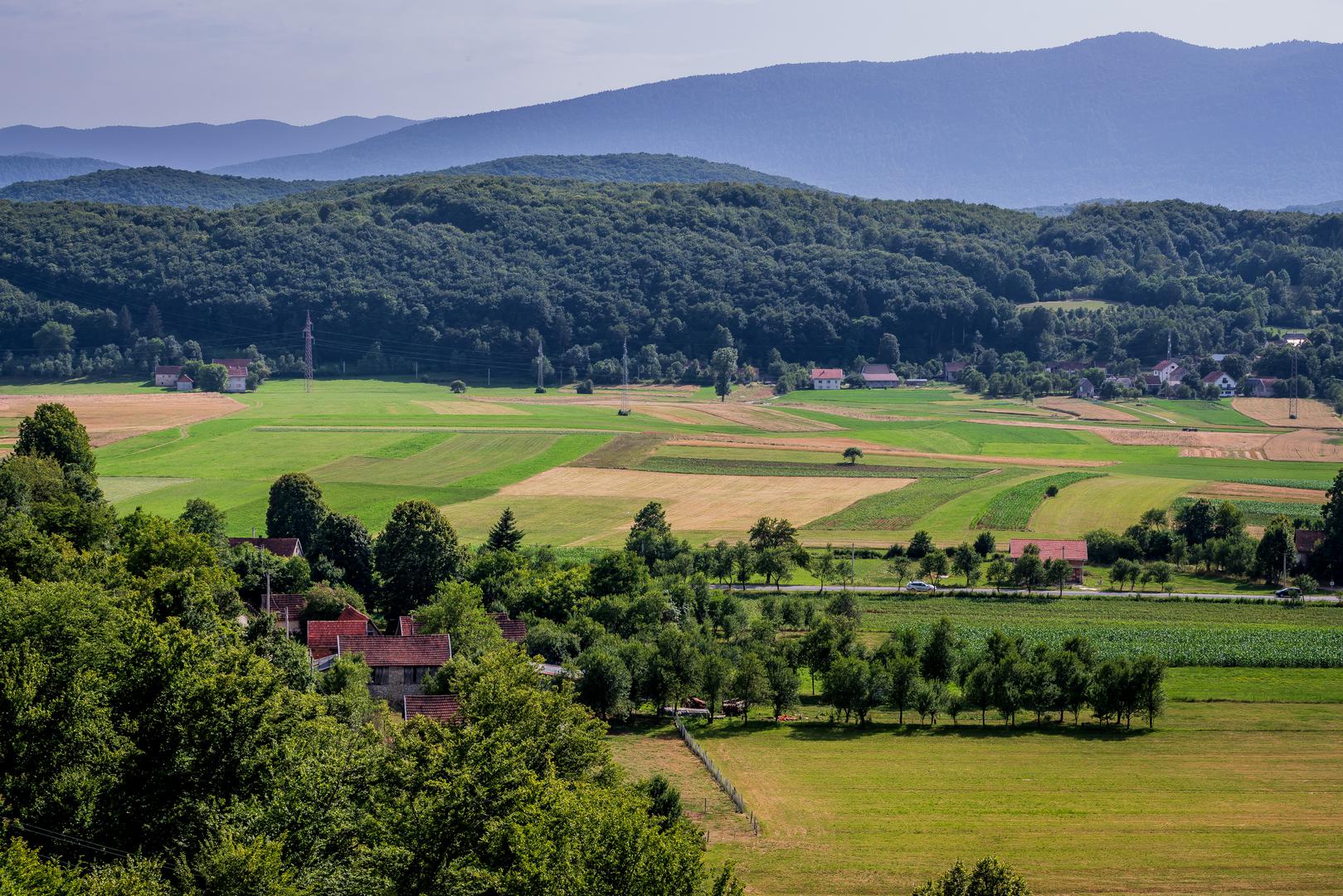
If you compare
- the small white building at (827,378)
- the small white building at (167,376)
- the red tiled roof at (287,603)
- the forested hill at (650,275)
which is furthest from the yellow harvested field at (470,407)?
the red tiled roof at (287,603)

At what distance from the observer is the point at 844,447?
97875 mm

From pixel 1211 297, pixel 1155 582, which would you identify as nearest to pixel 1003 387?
pixel 1211 297

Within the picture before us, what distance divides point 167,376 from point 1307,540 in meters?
100

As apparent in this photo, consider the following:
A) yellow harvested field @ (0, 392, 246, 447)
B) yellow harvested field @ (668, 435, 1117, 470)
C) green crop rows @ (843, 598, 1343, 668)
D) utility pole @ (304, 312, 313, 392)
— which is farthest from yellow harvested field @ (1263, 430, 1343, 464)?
utility pole @ (304, 312, 313, 392)

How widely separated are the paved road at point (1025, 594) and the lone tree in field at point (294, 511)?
56.1 ft

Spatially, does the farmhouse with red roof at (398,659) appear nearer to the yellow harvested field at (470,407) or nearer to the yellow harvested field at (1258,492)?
the yellow harvested field at (1258,492)

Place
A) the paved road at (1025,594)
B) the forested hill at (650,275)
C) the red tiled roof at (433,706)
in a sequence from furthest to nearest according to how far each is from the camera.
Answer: the forested hill at (650,275) → the paved road at (1025,594) → the red tiled roof at (433,706)

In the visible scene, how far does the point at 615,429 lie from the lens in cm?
10594

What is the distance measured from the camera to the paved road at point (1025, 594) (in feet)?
202

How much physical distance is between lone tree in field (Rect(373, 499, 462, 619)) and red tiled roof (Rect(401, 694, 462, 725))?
15.7 metres

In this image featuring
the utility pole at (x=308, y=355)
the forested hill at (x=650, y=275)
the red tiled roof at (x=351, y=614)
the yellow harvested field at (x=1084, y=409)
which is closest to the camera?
the red tiled roof at (x=351, y=614)

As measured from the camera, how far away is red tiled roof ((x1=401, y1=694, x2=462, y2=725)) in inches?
1433

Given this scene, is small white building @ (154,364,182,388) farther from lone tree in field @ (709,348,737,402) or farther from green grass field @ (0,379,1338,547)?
lone tree in field @ (709,348,737,402)

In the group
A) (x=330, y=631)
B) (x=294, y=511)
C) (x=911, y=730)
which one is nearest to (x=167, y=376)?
(x=294, y=511)
